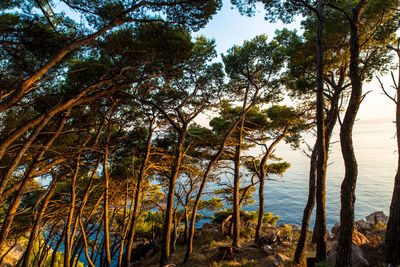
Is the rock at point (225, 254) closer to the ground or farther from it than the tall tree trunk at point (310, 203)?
closer to the ground

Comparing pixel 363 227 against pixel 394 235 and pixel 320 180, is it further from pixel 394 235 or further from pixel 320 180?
pixel 320 180

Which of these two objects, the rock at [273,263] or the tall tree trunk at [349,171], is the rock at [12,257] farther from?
the tall tree trunk at [349,171]

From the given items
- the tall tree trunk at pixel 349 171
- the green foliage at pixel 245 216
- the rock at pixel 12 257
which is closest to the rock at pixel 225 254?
the tall tree trunk at pixel 349 171

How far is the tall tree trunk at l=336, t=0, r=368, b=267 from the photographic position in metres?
3.29

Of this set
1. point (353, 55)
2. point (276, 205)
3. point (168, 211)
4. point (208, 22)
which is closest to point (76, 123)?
point (168, 211)

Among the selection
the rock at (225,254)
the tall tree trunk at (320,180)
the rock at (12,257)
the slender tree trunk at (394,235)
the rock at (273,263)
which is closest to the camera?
the slender tree trunk at (394,235)

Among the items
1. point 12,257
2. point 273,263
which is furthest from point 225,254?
point 12,257

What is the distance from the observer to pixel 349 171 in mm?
3434

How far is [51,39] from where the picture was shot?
4027mm

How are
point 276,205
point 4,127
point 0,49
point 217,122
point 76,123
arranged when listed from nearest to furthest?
point 0,49 < point 4,127 < point 76,123 < point 217,122 < point 276,205

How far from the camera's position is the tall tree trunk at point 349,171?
3293mm

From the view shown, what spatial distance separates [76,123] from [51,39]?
104 inches

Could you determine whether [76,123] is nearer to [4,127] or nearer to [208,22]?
[4,127]

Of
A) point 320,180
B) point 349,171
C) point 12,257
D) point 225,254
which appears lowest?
point 12,257
